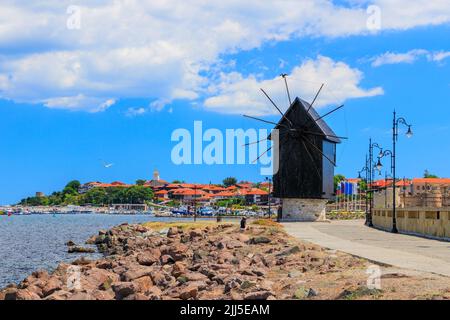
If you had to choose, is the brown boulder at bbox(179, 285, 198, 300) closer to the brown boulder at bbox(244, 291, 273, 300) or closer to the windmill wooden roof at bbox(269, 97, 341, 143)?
the brown boulder at bbox(244, 291, 273, 300)

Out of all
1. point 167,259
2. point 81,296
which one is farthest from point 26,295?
point 167,259

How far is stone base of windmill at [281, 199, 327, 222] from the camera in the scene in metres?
62.2

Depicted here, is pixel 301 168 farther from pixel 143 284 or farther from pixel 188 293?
pixel 188 293

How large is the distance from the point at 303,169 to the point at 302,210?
425 centimetres

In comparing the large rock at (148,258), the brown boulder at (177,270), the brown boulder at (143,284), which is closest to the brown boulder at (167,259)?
the large rock at (148,258)

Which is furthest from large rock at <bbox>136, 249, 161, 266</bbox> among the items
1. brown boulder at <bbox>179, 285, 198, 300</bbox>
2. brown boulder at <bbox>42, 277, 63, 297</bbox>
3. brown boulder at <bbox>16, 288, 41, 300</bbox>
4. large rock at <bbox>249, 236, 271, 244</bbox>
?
brown boulder at <bbox>179, 285, 198, 300</bbox>

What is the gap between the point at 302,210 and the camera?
62.3 m

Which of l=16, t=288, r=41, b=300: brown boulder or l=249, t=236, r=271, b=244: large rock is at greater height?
l=249, t=236, r=271, b=244: large rock

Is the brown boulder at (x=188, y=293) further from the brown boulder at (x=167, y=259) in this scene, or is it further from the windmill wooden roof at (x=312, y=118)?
the windmill wooden roof at (x=312, y=118)

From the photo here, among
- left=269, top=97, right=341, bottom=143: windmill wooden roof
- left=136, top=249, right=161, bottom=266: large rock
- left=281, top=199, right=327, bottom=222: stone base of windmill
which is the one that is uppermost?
left=269, top=97, right=341, bottom=143: windmill wooden roof

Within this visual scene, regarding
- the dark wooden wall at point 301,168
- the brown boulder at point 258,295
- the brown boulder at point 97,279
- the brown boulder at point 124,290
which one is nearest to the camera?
the brown boulder at point 258,295

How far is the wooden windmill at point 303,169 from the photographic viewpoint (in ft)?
202

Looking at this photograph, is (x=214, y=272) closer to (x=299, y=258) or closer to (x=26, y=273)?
(x=299, y=258)
